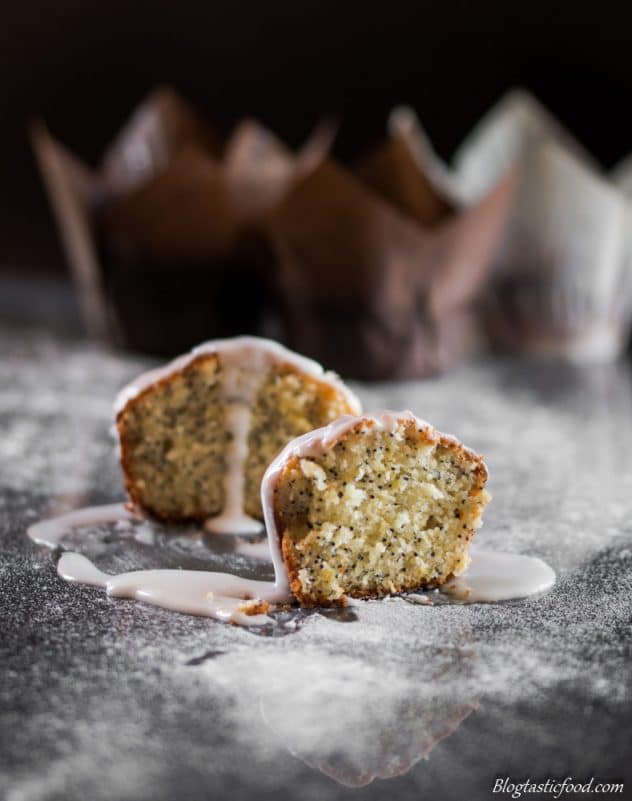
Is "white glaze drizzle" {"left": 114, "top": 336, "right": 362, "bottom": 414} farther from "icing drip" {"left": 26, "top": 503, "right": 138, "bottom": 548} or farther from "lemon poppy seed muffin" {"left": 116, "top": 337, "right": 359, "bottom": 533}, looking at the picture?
"icing drip" {"left": 26, "top": 503, "right": 138, "bottom": 548}

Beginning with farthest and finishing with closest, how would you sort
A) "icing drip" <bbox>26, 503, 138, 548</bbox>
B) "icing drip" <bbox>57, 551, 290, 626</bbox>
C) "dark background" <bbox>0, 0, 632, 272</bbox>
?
"dark background" <bbox>0, 0, 632, 272</bbox>
"icing drip" <bbox>26, 503, 138, 548</bbox>
"icing drip" <bbox>57, 551, 290, 626</bbox>

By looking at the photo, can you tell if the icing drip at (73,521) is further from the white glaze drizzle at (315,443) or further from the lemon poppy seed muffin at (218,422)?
the white glaze drizzle at (315,443)

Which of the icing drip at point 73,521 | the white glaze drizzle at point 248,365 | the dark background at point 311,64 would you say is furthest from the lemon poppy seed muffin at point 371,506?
the dark background at point 311,64

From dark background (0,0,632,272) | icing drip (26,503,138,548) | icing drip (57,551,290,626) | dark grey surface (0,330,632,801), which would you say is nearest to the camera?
dark grey surface (0,330,632,801)

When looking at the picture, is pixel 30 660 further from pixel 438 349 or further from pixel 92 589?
pixel 438 349

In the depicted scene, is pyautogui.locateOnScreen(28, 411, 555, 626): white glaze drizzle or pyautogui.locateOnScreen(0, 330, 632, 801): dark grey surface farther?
pyautogui.locateOnScreen(28, 411, 555, 626): white glaze drizzle

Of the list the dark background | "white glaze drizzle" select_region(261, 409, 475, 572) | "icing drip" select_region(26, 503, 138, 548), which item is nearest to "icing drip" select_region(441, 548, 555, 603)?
"white glaze drizzle" select_region(261, 409, 475, 572)

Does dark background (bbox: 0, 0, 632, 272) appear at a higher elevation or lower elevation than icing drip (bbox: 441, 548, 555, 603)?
higher
